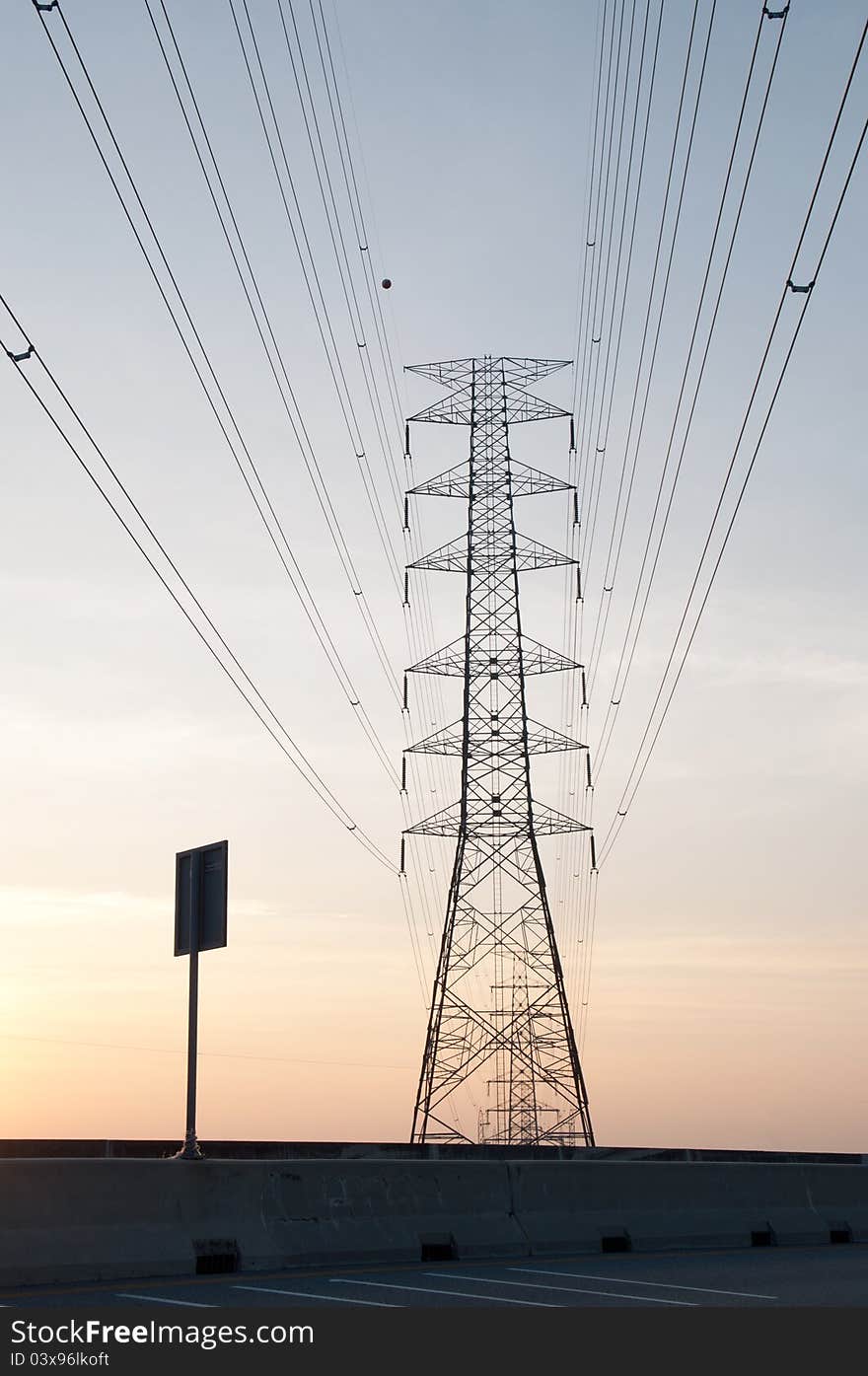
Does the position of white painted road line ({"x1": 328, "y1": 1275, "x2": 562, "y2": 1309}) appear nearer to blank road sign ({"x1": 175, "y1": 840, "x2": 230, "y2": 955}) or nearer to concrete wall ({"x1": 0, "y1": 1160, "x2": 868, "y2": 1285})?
concrete wall ({"x1": 0, "y1": 1160, "x2": 868, "y2": 1285})

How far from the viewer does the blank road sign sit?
661 inches

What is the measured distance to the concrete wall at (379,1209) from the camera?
14.0 m

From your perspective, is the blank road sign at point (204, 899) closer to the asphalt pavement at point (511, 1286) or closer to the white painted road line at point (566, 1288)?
the asphalt pavement at point (511, 1286)

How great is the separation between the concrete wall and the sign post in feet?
4.45

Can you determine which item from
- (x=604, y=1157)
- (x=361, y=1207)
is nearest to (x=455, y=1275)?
(x=361, y=1207)

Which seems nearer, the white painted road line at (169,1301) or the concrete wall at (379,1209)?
the white painted road line at (169,1301)

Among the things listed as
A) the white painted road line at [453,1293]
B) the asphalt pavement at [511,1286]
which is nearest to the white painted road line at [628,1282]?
the asphalt pavement at [511,1286]

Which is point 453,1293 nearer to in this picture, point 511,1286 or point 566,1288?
point 511,1286

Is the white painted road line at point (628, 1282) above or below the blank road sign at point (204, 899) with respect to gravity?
below

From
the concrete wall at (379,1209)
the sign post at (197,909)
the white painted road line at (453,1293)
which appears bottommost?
the white painted road line at (453,1293)

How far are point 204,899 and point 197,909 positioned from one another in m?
0.13

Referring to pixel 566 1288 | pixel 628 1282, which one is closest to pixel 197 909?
pixel 566 1288

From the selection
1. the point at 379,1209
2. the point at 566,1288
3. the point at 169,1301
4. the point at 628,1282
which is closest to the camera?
the point at 169,1301

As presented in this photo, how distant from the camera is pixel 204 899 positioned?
17.0 metres
